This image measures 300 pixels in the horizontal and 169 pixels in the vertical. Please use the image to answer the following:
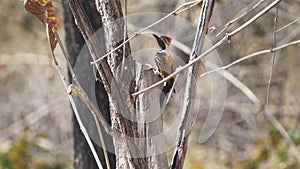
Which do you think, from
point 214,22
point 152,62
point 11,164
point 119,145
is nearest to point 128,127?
point 119,145

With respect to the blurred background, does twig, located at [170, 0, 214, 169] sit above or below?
below

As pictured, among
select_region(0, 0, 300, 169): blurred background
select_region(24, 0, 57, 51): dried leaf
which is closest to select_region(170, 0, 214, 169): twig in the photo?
select_region(24, 0, 57, 51): dried leaf

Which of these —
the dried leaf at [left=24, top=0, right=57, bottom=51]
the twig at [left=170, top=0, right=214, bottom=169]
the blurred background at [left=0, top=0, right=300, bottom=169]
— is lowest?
the twig at [left=170, top=0, right=214, bottom=169]

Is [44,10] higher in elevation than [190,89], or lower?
higher

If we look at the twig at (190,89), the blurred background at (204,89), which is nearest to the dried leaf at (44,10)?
the twig at (190,89)

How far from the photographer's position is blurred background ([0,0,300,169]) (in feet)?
13.1

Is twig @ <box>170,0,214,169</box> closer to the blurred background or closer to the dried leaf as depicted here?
the dried leaf

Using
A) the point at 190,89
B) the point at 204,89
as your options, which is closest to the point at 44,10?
the point at 190,89

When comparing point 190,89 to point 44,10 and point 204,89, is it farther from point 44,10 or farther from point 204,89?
point 204,89

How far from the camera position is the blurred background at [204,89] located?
3.99 metres

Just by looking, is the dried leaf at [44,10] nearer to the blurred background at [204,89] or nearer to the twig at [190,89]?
the twig at [190,89]

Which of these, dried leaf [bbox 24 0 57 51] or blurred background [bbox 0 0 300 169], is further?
blurred background [bbox 0 0 300 169]

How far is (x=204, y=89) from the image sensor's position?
482cm

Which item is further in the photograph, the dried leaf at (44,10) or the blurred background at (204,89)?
the blurred background at (204,89)
